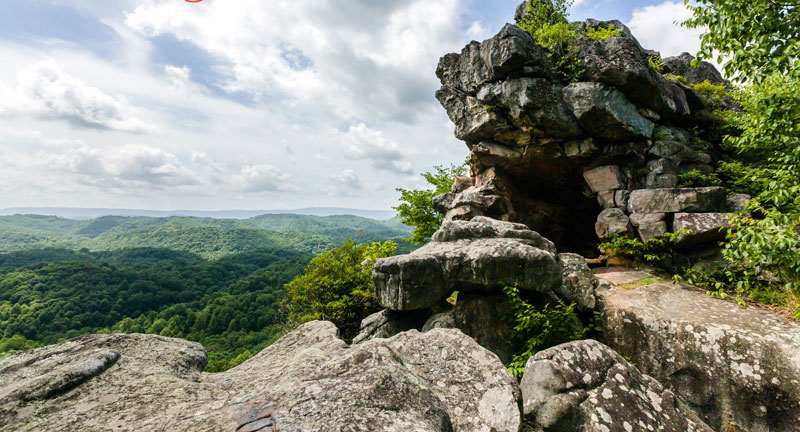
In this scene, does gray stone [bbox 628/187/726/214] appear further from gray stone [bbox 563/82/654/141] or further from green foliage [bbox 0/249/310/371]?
green foliage [bbox 0/249/310/371]

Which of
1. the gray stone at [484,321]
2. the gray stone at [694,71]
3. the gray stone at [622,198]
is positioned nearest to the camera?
the gray stone at [484,321]

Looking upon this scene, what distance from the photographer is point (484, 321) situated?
31.7 feet

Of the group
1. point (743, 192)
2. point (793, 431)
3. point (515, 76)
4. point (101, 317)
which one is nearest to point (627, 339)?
point (793, 431)

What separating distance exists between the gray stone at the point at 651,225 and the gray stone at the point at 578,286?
4.38m

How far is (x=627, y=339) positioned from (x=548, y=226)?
44.8ft

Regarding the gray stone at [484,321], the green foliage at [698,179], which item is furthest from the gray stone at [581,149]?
the gray stone at [484,321]

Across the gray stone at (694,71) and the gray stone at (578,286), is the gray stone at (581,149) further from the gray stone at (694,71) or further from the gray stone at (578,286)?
the gray stone at (694,71)

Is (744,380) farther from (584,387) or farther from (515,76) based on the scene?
(515,76)

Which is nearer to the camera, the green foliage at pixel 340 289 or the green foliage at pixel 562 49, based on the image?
the green foliage at pixel 340 289

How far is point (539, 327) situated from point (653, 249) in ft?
27.1

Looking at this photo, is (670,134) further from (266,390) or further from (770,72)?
(266,390)

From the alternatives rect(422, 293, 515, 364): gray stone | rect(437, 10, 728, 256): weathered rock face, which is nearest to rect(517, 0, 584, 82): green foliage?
rect(437, 10, 728, 256): weathered rock face

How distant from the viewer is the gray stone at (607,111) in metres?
15.5

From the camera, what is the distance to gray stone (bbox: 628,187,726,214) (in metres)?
12.5
